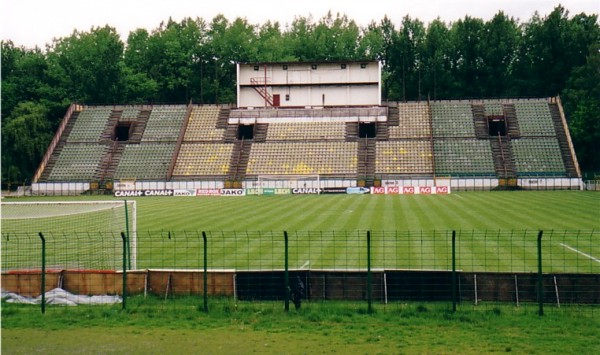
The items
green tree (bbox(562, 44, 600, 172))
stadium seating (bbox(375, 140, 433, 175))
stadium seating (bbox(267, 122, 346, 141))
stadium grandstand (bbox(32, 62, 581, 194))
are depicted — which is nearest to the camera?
stadium grandstand (bbox(32, 62, 581, 194))

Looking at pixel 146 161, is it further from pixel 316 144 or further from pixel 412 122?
pixel 412 122

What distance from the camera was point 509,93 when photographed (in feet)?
332

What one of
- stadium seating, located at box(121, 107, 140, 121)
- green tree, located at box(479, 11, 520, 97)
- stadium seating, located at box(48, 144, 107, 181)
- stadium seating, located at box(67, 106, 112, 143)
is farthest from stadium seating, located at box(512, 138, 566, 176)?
stadium seating, located at box(67, 106, 112, 143)

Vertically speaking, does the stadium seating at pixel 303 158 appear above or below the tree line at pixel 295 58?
below

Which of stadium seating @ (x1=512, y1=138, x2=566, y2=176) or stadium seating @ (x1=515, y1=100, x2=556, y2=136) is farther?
stadium seating @ (x1=515, y1=100, x2=556, y2=136)

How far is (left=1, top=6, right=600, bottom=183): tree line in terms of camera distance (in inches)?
3602

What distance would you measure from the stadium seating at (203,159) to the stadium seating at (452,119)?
26.2 meters

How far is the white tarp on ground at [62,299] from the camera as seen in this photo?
54.3ft

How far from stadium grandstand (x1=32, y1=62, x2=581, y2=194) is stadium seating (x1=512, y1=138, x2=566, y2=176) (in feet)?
0.37

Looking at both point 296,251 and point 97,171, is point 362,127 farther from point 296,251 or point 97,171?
point 296,251

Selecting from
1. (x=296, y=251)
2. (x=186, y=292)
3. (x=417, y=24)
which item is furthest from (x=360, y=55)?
(x=186, y=292)

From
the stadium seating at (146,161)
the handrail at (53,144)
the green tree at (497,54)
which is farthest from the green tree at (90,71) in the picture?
the green tree at (497,54)

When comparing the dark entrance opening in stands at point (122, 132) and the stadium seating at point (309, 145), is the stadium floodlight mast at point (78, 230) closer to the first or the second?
the stadium seating at point (309, 145)

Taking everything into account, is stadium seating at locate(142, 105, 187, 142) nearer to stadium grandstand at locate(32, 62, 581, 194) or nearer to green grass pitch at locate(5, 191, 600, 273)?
stadium grandstand at locate(32, 62, 581, 194)
